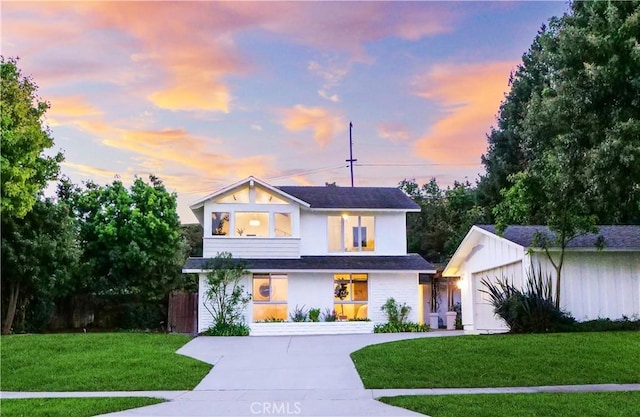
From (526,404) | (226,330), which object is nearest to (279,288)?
(226,330)

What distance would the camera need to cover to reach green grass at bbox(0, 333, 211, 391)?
1177 centimetres

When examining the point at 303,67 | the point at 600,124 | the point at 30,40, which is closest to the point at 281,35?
the point at 303,67

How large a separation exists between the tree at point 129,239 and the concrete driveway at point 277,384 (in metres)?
10.6

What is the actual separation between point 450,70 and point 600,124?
863 cm

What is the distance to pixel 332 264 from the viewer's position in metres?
23.4

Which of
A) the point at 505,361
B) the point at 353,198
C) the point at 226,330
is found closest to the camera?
the point at 505,361

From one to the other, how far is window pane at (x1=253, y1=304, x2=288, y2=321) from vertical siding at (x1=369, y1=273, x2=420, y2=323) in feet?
10.8

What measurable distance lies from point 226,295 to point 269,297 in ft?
5.68

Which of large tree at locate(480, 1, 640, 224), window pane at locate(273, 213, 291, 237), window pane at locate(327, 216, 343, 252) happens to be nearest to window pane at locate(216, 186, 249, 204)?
window pane at locate(273, 213, 291, 237)

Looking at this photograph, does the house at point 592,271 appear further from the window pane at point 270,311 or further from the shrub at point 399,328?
the window pane at point 270,311

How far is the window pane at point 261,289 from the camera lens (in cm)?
2338

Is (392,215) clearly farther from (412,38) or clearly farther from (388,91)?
(412,38)

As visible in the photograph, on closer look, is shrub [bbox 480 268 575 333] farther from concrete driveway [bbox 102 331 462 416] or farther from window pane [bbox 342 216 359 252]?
window pane [bbox 342 216 359 252]

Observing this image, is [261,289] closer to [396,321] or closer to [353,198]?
[396,321]
